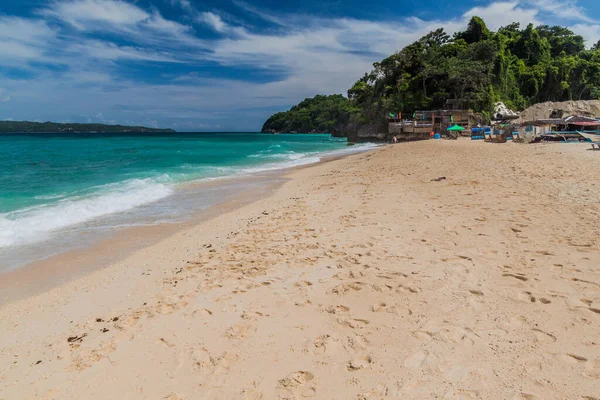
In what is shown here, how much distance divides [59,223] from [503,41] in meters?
65.4

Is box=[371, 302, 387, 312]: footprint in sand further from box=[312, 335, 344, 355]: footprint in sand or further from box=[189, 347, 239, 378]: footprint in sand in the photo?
box=[189, 347, 239, 378]: footprint in sand


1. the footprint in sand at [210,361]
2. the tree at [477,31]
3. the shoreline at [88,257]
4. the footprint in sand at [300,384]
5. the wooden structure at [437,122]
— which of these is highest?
the tree at [477,31]

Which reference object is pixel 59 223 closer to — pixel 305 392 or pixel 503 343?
pixel 305 392

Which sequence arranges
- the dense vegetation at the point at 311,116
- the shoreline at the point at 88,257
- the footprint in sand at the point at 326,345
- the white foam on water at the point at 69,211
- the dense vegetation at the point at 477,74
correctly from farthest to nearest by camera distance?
the dense vegetation at the point at 311,116 < the dense vegetation at the point at 477,74 < the white foam on water at the point at 69,211 < the shoreline at the point at 88,257 < the footprint in sand at the point at 326,345

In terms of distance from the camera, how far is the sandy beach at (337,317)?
244 centimetres

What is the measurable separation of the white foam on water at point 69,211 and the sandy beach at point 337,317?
3.48 metres

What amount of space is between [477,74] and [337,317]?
50.1 meters

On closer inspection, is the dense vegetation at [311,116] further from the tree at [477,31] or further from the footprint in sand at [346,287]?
the footprint in sand at [346,287]

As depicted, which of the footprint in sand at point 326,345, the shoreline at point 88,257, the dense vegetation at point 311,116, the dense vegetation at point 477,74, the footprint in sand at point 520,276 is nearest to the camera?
the footprint in sand at point 326,345

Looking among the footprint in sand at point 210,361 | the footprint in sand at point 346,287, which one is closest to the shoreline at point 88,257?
the footprint in sand at point 210,361

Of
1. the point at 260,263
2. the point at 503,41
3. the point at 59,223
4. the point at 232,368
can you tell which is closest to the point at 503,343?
the point at 232,368

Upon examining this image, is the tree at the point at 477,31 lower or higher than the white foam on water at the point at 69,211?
higher

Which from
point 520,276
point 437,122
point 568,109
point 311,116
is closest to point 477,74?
point 437,122

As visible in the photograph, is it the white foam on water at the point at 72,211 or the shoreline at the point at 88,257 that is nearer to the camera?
the shoreline at the point at 88,257
